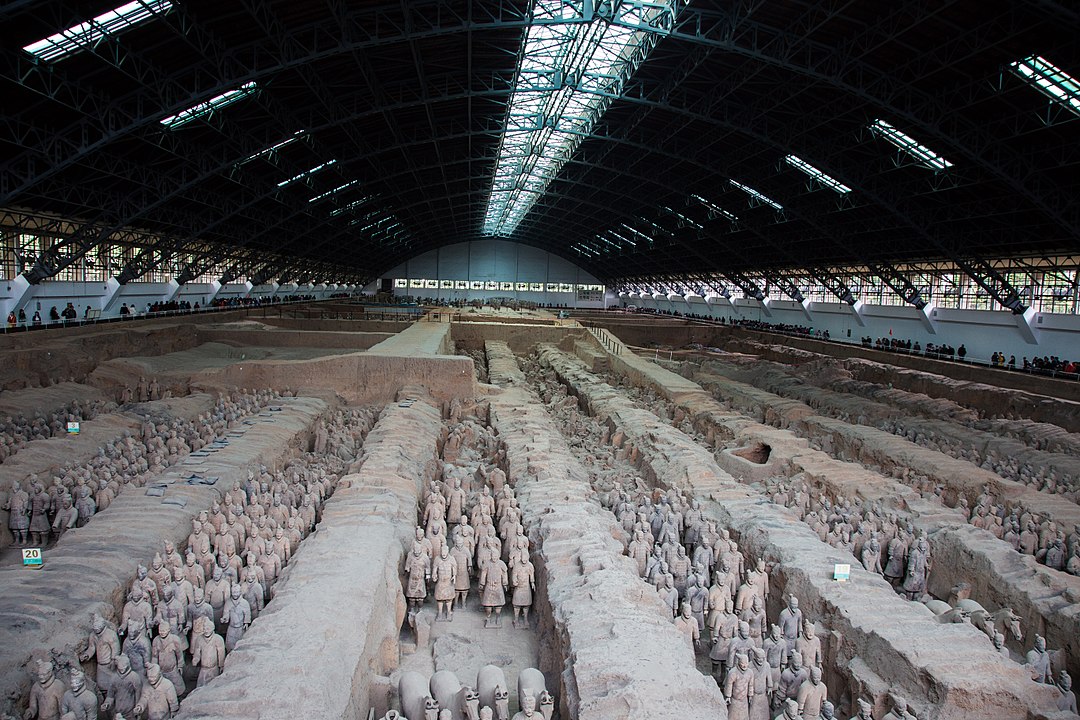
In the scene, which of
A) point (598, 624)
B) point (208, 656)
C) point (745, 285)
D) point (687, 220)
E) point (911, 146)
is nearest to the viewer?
point (208, 656)

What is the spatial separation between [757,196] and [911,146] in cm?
875

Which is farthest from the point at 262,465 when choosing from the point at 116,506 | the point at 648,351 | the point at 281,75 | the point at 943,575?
the point at 648,351

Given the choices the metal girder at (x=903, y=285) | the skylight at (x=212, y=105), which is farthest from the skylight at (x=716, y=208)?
the skylight at (x=212, y=105)

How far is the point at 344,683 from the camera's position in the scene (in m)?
4.70

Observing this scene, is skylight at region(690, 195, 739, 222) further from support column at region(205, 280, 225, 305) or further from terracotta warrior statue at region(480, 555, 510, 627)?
terracotta warrior statue at region(480, 555, 510, 627)

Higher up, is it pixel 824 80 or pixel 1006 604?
pixel 824 80

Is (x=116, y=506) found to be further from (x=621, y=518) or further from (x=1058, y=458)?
(x=1058, y=458)

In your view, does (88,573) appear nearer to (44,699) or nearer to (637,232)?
(44,699)

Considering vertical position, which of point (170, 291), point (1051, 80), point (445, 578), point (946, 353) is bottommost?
point (445, 578)

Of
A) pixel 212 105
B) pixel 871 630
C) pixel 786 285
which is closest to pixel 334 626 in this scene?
pixel 871 630

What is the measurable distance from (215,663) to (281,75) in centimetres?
1464

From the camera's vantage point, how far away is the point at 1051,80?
14.0m

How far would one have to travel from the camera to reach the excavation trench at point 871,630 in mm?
5270

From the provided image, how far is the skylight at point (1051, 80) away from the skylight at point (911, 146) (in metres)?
4.33
